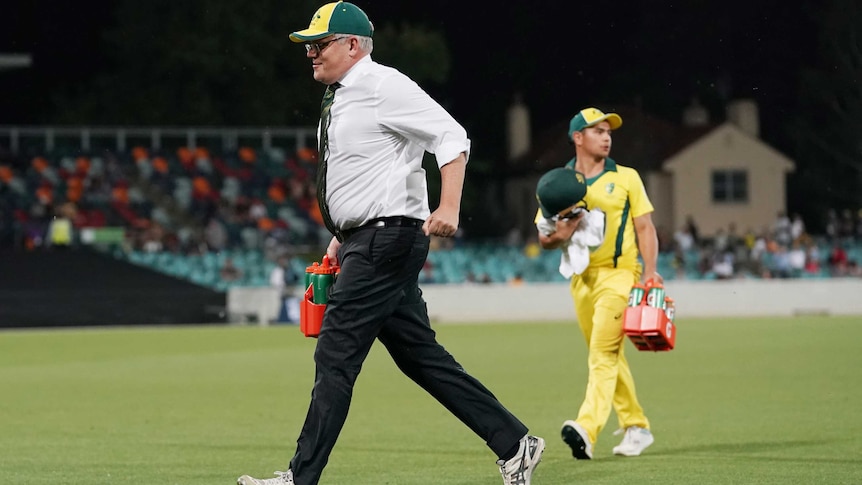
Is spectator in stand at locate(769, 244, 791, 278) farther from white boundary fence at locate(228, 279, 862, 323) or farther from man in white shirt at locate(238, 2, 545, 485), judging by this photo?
man in white shirt at locate(238, 2, 545, 485)

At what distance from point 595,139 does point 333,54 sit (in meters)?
3.02

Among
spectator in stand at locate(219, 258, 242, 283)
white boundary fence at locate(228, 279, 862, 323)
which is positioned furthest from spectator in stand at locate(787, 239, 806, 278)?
spectator in stand at locate(219, 258, 242, 283)

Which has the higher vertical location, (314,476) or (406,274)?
(406,274)

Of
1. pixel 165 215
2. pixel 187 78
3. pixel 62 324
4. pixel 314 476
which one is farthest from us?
pixel 187 78

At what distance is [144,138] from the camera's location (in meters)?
43.6

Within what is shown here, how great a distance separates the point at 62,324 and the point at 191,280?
4700mm

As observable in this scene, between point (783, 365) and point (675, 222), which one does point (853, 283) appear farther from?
point (675, 222)

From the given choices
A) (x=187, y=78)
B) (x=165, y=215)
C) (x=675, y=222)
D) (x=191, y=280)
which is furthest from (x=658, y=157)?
(x=191, y=280)

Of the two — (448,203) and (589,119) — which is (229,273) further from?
(448,203)

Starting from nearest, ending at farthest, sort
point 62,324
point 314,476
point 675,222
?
point 314,476 < point 62,324 < point 675,222

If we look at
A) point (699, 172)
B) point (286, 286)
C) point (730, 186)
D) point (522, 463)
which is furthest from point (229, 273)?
point (730, 186)

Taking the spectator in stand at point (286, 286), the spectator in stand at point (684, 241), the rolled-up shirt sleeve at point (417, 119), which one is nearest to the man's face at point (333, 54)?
the rolled-up shirt sleeve at point (417, 119)

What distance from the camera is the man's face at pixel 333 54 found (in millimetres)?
6824

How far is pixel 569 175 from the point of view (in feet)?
29.4
